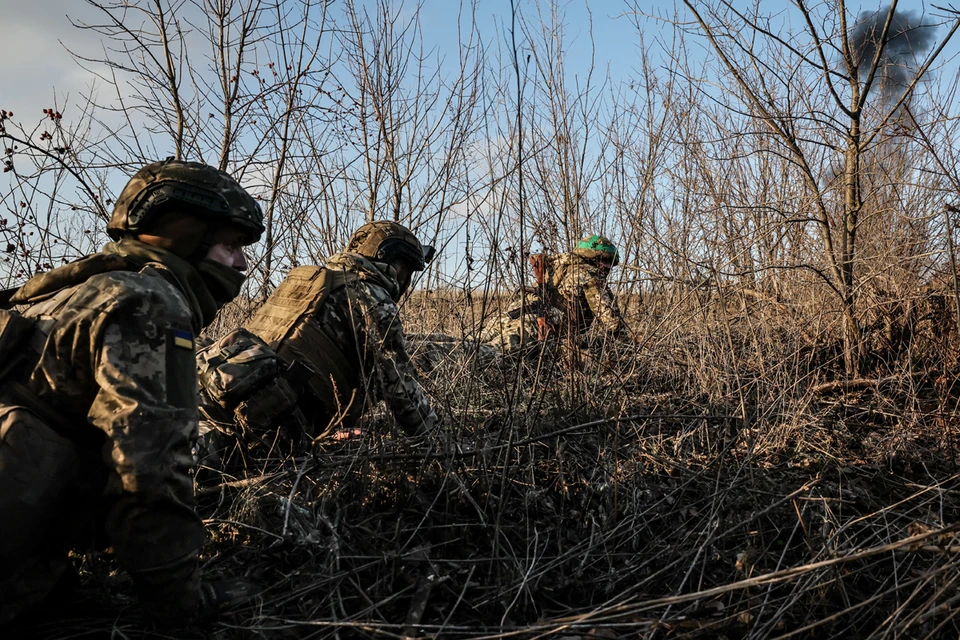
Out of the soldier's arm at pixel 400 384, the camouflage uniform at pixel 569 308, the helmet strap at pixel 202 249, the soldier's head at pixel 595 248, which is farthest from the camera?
the soldier's head at pixel 595 248

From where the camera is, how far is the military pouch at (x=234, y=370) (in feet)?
10.5

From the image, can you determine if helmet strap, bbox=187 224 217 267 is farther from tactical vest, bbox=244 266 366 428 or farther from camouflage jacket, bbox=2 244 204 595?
tactical vest, bbox=244 266 366 428

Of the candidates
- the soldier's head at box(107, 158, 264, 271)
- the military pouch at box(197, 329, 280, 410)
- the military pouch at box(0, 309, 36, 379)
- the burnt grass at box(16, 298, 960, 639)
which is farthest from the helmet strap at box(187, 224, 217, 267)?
the military pouch at box(197, 329, 280, 410)

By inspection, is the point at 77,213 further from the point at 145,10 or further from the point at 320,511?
the point at 320,511

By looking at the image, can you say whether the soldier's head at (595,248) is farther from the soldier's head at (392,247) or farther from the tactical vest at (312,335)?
the tactical vest at (312,335)

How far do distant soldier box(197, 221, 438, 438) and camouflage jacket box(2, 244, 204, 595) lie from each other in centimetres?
133

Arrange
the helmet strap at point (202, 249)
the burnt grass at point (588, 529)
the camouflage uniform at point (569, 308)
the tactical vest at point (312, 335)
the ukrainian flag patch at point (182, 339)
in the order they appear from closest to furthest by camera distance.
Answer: the ukrainian flag patch at point (182, 339) → the burnt grass at point (588, 529) → the helmet strap at point (202, 249) → the camouflage uniform at point (569, 308) → the tactical vest at point (312, 335)

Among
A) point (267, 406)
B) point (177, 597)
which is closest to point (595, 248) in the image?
point (267, 406)

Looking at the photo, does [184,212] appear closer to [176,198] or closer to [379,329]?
[176,198]

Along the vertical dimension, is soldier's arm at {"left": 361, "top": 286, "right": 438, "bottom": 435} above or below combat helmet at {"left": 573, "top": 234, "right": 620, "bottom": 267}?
below

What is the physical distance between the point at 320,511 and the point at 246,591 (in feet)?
1.44

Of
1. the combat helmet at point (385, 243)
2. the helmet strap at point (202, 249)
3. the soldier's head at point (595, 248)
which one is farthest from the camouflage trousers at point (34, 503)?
the soldier's head at point (595, 248)

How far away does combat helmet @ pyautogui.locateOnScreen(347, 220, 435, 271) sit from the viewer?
3.95 meters

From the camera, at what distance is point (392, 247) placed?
13.0ft
